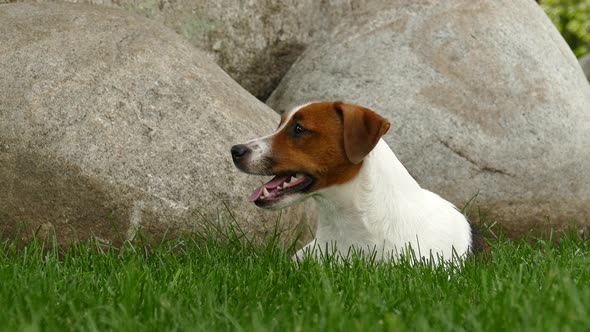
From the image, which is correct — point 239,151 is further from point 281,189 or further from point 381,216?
point 381,216

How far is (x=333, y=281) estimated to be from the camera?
4469 millimetres

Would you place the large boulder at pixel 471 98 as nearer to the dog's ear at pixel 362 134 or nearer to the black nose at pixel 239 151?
the dog's ear at pixel 362 134

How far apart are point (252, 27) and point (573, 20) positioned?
1735 cm

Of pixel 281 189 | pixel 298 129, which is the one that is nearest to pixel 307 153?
pixel 298 129

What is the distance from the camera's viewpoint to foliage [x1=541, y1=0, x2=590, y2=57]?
22.7 meters

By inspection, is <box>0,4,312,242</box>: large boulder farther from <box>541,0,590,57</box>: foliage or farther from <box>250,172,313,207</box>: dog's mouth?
<box>541,0,590,57</box>: foliage

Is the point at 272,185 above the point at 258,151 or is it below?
below

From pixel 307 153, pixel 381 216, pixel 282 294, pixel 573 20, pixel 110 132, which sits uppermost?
pixel 307 153

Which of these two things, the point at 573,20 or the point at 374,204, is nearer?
the point at 374,204

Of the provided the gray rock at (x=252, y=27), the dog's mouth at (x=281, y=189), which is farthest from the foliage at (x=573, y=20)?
the dog's mouth at (x=281, y=189)

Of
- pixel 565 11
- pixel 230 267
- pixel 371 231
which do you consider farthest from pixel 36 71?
pixel 565 11

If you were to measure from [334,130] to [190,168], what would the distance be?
131 cm

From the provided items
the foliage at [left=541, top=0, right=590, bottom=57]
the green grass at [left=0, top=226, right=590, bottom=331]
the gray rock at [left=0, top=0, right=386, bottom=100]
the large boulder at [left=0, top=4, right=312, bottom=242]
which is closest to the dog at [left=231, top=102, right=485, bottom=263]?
the green grass at [left=0, top=226, right=590, bottom=331]

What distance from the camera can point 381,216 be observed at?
536 cm
